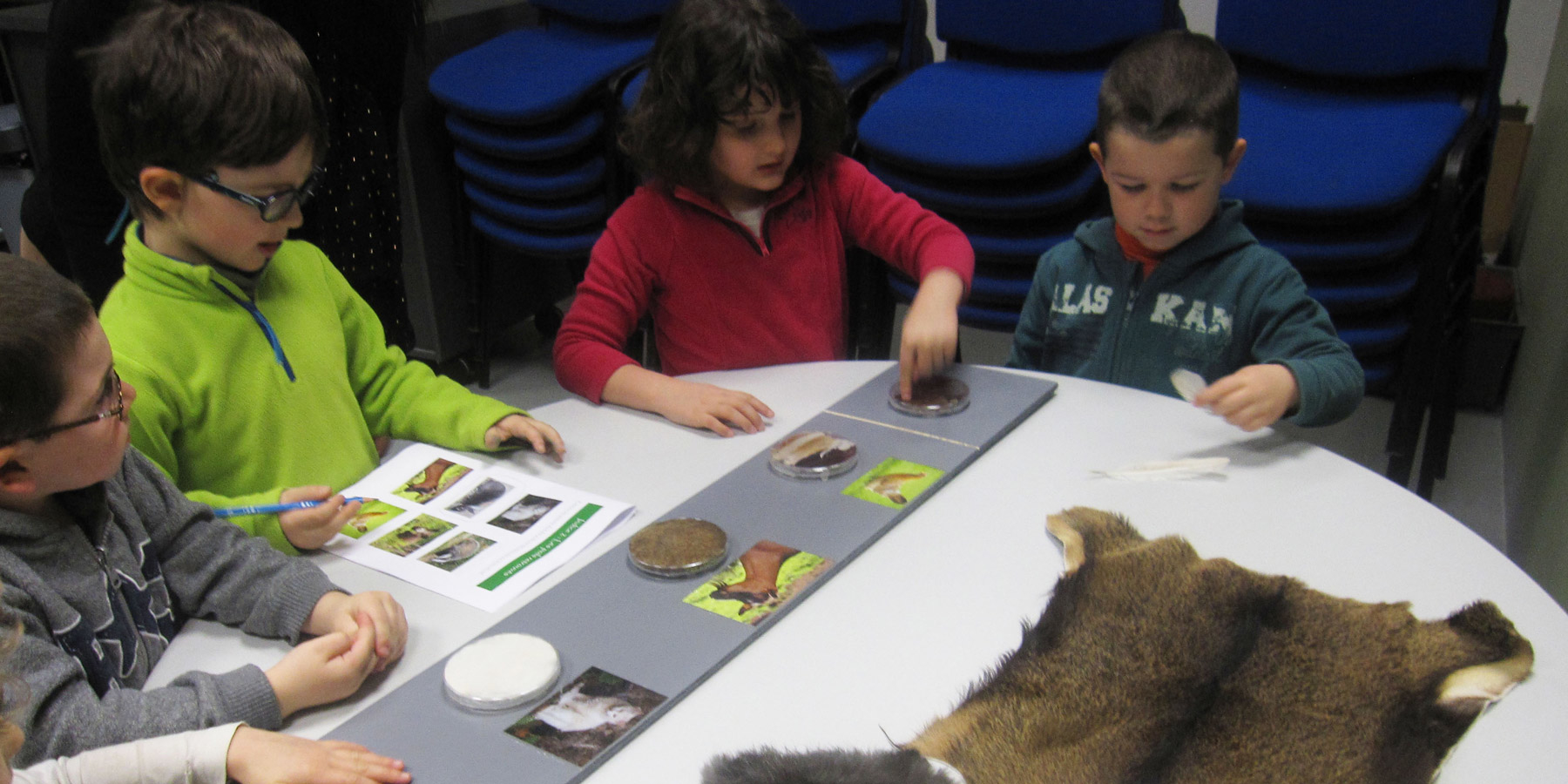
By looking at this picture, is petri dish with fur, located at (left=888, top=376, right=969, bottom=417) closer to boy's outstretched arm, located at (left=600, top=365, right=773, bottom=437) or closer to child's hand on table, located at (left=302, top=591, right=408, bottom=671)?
boy's outstretched arm, located at (left=600, top=365, right=773, bottom=437)

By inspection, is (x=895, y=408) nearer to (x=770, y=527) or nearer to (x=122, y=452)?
(x=770, y=527)

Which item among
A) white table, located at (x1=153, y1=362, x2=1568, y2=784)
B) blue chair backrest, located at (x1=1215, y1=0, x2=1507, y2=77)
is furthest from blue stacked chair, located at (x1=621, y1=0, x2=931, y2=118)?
white table, located at (x1=153, y1=362, x2=1568, y2=784)

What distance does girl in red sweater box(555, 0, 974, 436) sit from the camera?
1553mm

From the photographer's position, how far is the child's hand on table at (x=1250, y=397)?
3.93 feet

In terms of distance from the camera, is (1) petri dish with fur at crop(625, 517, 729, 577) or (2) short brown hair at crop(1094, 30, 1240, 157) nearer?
(1) petri dish with fur at crop(625, 517, 729, 577)

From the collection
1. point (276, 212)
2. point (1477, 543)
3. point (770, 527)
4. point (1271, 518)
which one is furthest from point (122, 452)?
point (1477, 543)

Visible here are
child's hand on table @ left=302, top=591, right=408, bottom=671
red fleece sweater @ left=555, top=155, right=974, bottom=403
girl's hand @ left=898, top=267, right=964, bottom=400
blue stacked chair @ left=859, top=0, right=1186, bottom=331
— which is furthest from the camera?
blue stacked chair @ left=859, top=0, right=1186, bottom=331

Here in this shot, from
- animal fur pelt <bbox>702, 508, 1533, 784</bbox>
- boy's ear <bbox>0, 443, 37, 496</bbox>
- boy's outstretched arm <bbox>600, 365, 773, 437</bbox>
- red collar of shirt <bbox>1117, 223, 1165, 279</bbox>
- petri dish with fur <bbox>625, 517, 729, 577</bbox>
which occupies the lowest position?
boy's outstretched arm <bbox>600, 365, 773, 437</bbox>

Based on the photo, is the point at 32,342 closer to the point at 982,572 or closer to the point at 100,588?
the point at 100,588

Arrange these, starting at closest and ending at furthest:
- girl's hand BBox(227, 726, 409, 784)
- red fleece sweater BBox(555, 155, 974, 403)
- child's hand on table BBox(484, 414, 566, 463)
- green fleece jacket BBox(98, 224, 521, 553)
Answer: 1. girl's hand BBox(227, 726, 409, 784)
2. green fleece jacket BBox(98, 224, 521, 553)
3. child's hand on table BBox(484, 414, 566, 463)
4. red fleece sweater BBox(555, 155, 974, 403)

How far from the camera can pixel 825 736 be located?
81cm

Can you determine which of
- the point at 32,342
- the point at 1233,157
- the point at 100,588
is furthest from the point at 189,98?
the point at 1233,157

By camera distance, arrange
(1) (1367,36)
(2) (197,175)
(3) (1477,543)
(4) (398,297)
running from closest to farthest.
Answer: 1. (3) (1477,543)
2. (2) (197,175)
3. (1) (1367,36)
4. (4) (398,297)

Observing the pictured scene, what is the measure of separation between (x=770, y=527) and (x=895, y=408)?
309 millimetres
